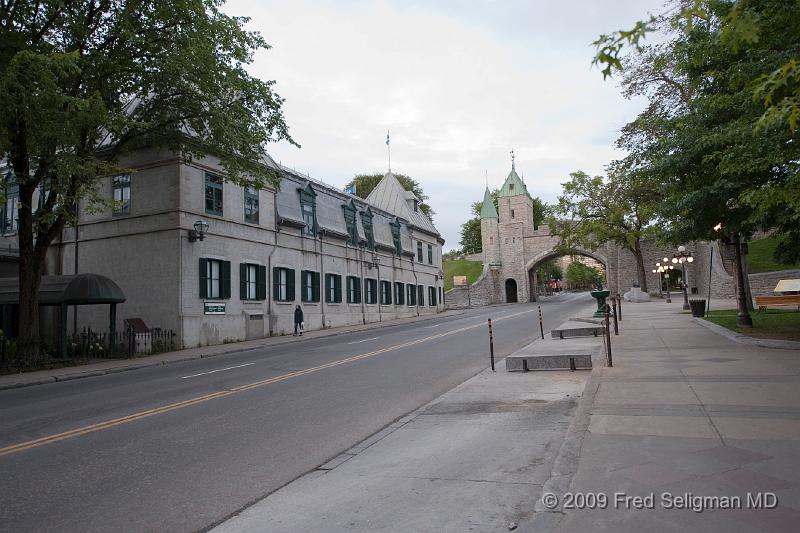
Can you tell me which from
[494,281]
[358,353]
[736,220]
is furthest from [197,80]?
[494,281]

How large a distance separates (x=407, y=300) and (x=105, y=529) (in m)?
41.6

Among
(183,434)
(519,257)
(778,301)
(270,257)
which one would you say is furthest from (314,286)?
(519,257)

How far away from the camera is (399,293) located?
44.4m

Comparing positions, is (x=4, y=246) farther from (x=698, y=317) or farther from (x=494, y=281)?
(x=494, y=281)

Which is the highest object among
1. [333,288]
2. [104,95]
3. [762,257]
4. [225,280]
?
[104,95]

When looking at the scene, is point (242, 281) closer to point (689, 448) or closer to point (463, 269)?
point (689, 448)

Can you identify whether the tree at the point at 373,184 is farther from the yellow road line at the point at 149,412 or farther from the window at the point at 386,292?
the yellow road line at the point at 149,412

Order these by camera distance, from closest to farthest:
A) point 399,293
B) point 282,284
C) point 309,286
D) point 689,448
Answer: point 689,448, point 282,284, point 309,286, point 399,293

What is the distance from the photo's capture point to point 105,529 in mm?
4410

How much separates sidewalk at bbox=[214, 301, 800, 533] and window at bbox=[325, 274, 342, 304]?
25141 millimetres

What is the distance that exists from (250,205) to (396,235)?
1812cm

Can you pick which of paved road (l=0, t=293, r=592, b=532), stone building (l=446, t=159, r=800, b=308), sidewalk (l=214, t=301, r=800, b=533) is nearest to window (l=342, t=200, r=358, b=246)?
paved road (l=0, t=293, r=592, b=532)

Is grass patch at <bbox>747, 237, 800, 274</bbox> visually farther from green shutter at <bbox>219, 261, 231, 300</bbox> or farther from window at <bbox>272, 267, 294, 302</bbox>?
green shutter at <bbox>219, 261, 231, 300</bbox>

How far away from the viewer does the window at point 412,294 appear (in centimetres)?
4638
